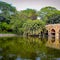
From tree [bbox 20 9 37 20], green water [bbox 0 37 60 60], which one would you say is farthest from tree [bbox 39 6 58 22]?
green water [bbox 0 37 60 60]

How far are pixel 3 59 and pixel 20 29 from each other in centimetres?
3109

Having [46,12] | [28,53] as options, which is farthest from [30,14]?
[28,53]

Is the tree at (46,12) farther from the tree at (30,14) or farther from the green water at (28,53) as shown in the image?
the green water at (28,53)

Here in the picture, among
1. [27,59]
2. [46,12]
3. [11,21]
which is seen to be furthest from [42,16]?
[27,59]

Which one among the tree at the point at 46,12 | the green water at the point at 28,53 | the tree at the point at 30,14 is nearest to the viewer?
the green water at the point at 28,53

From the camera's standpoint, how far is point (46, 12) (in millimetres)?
54156

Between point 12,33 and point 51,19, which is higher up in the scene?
point 51,19

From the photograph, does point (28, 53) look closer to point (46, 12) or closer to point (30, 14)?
point (30, 14)

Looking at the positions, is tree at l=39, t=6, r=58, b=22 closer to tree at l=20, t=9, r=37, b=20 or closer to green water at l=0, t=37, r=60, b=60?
tree at l=20, t=9, r=37, b=20

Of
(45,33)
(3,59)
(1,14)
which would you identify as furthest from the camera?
(1,14)

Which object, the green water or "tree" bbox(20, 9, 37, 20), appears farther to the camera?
"tree" bbox(20, 9, 37, 20)

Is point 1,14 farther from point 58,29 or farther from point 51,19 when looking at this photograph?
point 58,29

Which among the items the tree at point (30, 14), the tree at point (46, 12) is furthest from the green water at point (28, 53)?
the tree at point (30, 14)

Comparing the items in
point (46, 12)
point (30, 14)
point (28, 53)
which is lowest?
point (28, 53)
